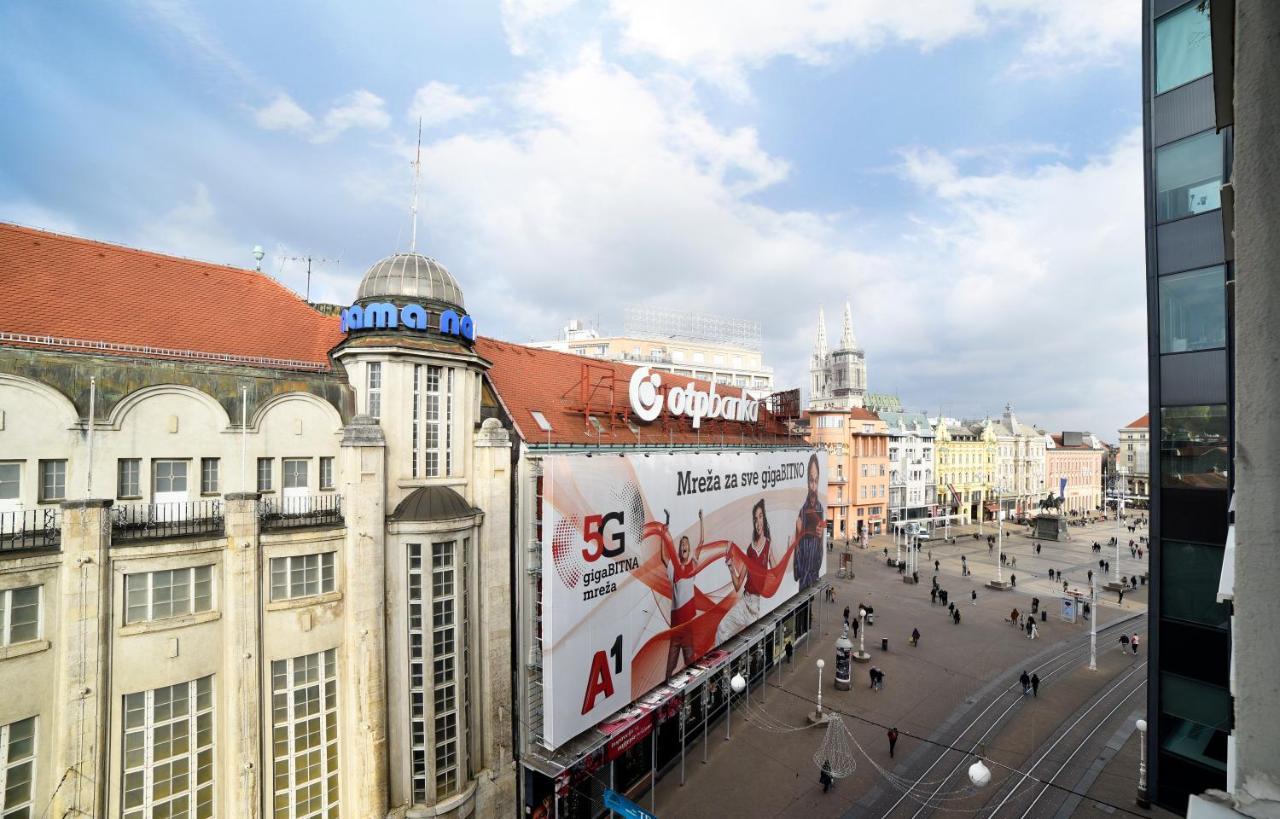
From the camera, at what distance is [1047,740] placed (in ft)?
102

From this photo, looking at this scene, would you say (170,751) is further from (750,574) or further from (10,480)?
(750,574)

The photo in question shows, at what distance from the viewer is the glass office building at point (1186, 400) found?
70.2ft

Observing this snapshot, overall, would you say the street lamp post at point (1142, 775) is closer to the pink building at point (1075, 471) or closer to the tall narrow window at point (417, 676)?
the tall narrow window at point (417, 676)

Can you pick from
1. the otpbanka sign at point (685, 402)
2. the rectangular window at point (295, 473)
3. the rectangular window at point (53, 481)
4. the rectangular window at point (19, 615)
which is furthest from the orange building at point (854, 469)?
the rectangular window at point (19, 615)

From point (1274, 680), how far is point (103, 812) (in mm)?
24633

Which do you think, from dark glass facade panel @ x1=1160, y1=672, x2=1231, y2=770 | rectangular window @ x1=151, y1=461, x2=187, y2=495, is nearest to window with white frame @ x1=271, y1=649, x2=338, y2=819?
rectangular window @ x1=151, y1=461, x2=187, y2=495

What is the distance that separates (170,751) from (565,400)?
65.8ft

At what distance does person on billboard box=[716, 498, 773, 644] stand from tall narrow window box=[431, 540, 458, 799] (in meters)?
17.3

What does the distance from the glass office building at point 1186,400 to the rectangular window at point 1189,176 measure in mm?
36

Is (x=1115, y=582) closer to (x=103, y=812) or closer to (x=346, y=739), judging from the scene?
(x=346, y=739)

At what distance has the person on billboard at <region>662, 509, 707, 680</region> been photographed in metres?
30.2

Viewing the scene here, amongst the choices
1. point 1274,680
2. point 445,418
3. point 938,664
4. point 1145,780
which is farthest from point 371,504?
point 938,664

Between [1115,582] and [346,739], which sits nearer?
[346,739]

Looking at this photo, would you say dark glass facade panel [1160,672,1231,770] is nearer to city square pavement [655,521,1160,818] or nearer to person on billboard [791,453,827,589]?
city square pavement [655,521,1160,818]
